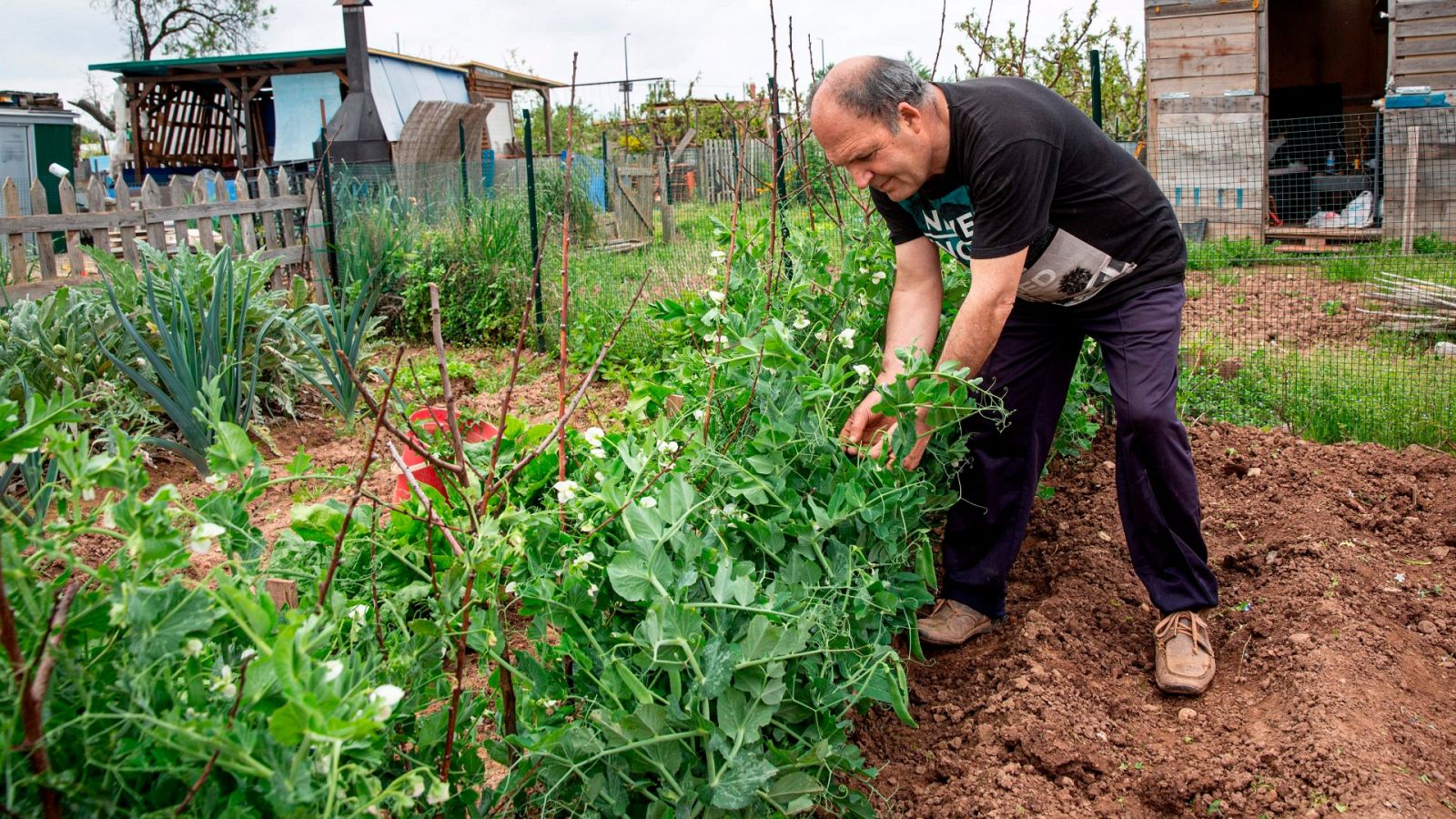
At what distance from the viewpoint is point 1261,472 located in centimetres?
367

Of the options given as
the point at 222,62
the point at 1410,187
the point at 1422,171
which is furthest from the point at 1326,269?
the point at 222,62

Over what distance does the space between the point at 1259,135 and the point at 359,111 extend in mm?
8570

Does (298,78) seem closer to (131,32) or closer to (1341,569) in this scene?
(131,32)

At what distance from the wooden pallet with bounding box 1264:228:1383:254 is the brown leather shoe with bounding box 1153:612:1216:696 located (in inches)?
290

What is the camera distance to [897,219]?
270 cm

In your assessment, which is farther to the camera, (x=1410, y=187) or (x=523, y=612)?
(x=1410, y=187)

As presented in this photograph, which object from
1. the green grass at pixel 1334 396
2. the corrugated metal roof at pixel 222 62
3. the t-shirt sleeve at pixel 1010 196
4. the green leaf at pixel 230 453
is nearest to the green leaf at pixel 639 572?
the green leaf at pixel 230 453

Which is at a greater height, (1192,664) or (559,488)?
(559,488)

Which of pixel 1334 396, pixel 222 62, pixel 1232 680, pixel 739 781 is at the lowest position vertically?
pixel 1232 680

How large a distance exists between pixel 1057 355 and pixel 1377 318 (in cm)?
446

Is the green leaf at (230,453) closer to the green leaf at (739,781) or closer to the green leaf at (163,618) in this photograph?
the green leaf at (163,618)

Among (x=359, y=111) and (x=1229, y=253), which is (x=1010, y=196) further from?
(x=359, y=111)

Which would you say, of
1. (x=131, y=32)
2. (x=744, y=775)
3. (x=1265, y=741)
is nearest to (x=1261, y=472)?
(x=1265, y=741)

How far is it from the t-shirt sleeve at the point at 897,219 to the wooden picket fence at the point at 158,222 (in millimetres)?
3566
